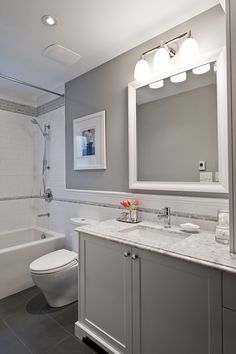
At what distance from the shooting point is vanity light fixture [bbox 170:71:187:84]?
1.66 metres

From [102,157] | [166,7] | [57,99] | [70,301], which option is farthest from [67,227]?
[166,7]

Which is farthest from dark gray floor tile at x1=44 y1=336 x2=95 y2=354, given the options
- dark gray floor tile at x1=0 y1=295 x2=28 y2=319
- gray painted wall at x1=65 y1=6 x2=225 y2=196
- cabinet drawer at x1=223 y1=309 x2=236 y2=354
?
gray painted wall at x1=65 y1=6 x2=225 y2=196

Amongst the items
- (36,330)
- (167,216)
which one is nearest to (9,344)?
(36,330)

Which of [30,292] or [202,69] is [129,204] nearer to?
[202,69]

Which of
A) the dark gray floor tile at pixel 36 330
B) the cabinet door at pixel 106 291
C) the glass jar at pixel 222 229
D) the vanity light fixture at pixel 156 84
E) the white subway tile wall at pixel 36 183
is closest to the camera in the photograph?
the glass jar at pixel 222 229

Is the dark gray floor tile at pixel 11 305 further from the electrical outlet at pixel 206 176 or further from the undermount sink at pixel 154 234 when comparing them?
the electrical outlet at pixel 206 176

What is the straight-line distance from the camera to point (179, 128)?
1.71 metres

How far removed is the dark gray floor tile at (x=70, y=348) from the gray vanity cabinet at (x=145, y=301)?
0.22ft

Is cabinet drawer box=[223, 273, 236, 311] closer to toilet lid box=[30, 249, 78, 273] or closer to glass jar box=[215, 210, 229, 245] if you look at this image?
glass jar box=[215, 210, 229, 245]

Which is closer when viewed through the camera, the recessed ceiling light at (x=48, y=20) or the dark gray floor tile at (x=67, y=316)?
the recessed ceiling light at (x=48, y=20)

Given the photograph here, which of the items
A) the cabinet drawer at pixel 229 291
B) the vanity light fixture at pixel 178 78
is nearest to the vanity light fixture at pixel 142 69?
the vanity light fixture at pixel 178 78

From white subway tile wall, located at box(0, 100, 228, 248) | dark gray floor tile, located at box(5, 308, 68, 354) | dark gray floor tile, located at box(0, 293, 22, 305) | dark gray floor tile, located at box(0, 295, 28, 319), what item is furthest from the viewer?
white subway tile wall, located at box(0, 100, 228, 248)

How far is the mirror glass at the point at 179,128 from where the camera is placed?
1.53 m

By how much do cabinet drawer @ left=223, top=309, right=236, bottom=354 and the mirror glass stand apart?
0.84 metres
